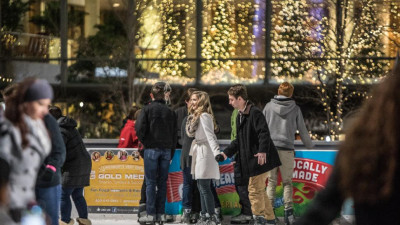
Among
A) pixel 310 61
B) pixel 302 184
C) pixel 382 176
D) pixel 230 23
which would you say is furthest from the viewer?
pixel 230 23

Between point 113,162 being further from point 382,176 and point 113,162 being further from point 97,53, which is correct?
point 97,53

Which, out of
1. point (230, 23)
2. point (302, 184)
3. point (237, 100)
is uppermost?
point (230, 23)

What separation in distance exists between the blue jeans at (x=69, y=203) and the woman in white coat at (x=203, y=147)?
132 cm

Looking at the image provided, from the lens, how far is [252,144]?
946 centimetres

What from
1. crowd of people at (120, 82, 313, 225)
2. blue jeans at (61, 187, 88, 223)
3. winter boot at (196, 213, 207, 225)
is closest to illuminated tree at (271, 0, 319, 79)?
crowd of people at (120, 82, 313, 225)

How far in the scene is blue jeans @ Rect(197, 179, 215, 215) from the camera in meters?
9.68

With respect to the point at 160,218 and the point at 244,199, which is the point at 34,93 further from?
the point at 244,199

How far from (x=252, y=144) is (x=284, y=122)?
0.68 m

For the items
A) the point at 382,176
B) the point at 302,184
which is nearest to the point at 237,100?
the point at 302,184

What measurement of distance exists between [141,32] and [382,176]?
18.1m

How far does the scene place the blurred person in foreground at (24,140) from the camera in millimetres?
5094

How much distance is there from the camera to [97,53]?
21.2 meters

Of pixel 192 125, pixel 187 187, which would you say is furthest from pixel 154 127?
pixel 187 187

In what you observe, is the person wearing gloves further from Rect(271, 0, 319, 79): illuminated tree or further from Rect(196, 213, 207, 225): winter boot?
Rect(271, 0, 319, 79): illuminated tree
